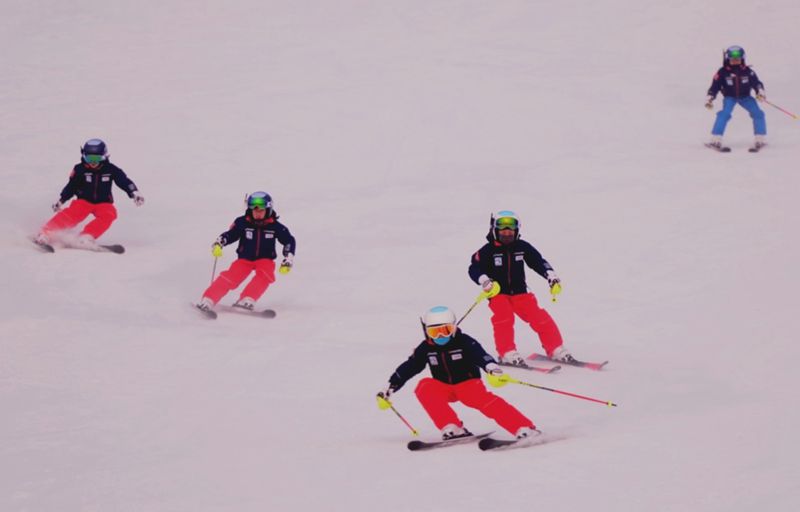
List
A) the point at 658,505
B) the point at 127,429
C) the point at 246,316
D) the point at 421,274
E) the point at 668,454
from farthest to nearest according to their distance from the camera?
1. the point at 421,274
2. the point at 246,316
3. the point at 127,429
4. the point at 668,454
5. the point at 658,505

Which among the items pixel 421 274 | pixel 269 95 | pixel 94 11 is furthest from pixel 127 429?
pixel 94 11

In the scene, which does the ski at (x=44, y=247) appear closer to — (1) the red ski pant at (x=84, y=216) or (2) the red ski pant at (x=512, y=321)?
(1) the red ski pant at (x=84, y=216)

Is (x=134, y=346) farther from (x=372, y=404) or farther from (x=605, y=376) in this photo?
(x=605, y=376)

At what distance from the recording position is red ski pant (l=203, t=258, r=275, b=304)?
13.6 metres

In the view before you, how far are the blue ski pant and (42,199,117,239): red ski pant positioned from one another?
9.88 m

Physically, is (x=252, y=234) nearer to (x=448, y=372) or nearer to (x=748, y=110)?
(x=448, y=372)

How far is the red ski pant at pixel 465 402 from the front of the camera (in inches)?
361

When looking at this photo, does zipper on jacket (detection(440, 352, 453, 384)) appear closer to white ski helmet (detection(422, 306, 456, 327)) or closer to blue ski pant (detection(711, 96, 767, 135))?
white ski helmet (detection(422, 306, 456, 327))

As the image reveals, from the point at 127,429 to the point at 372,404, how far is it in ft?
7.16

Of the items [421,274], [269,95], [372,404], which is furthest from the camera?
[269,95]

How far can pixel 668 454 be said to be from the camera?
8.40 meters

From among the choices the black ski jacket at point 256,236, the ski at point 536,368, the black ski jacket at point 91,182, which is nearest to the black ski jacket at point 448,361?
the ski at point 536,368

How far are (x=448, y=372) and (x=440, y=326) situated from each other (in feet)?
1.43

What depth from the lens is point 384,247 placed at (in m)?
16.3
